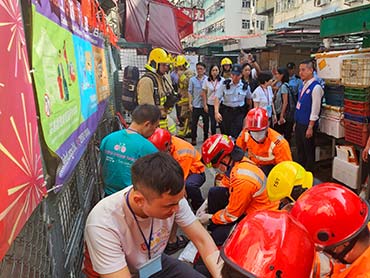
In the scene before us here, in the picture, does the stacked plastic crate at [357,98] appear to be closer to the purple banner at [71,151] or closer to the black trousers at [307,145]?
the black trousers at [307,145]

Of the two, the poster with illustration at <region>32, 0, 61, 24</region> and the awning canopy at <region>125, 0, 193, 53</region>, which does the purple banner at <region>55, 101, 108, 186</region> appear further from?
the awning canopy at <region>125, 0, 193, 53</region>

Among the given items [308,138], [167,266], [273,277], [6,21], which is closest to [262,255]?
[273,277]

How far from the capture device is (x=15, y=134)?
3.62ft

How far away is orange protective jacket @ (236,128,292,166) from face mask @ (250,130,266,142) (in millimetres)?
51

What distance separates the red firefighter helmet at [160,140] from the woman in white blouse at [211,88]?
12.3 ft

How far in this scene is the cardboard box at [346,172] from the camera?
15.0ft

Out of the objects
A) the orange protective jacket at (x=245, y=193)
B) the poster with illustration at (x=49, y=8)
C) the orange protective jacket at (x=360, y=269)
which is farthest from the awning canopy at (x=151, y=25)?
the orange protective jacket at (x=360, y=269)

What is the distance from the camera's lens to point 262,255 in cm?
128

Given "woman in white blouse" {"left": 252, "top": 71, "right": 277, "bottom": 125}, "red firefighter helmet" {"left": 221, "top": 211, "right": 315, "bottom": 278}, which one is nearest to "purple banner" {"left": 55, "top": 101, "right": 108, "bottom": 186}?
"red firefighter helmet" {"left": 221, "top": 211, "right": 315, "bottom": 278}

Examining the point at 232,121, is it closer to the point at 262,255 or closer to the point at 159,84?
the point at 159,84

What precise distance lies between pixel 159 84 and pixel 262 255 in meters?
4.10

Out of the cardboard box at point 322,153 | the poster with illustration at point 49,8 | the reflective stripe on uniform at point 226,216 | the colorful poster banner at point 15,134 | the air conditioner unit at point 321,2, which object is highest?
the air conditioner unit at point 321,2

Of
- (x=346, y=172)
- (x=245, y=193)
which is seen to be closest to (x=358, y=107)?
(x=346, y=172)

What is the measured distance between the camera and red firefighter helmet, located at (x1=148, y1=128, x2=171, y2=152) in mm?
3596
